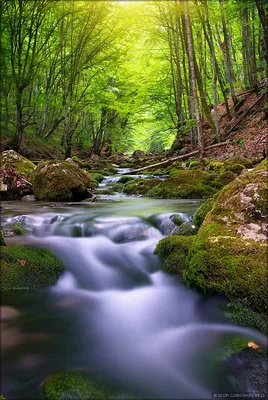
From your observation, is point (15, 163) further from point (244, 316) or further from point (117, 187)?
point (244, 316)

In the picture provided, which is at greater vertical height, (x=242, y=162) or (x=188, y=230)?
(x=242, y=162)

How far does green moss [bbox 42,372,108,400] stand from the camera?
5.10 feet

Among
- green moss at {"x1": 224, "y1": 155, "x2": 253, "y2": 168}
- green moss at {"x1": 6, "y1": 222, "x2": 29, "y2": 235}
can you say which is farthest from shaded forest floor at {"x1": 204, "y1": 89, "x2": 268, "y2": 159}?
green moss at {"x1": 6, "y1": 222, "x2": 29, "y2": 235}

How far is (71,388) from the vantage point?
63.6 inches

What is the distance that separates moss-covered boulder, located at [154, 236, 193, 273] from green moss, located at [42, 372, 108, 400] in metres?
1.59

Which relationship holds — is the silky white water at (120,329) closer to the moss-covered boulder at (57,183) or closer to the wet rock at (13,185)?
the moss-covered boulder at (57,183)

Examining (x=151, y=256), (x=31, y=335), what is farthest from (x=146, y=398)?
(x=151, y=256)

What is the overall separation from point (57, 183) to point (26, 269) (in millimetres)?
4632

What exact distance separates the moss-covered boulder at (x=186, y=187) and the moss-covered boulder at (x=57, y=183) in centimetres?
206

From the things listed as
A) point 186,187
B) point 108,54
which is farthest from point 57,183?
point 108,54

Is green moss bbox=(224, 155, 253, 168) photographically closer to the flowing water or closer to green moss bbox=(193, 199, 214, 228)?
green moss bbox=(193, 199, 214, 228)

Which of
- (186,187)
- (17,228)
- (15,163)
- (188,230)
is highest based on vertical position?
(15,163)

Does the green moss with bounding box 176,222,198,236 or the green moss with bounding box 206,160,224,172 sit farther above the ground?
the green moss with bounding box 206,160,224,172

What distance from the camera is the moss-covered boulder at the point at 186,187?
7.29 m
